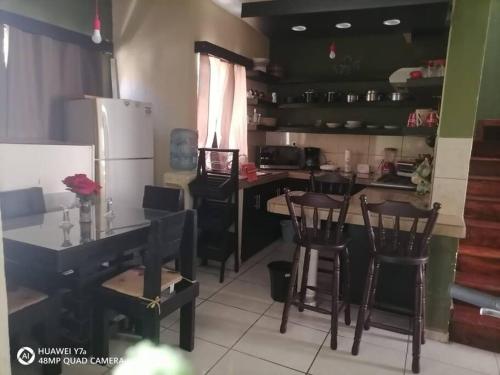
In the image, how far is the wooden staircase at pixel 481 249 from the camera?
90.3 inches

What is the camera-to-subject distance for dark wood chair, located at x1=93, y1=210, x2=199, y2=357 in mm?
1780

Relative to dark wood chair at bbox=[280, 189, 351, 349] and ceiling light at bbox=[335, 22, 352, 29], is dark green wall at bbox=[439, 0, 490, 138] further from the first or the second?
ceiling light at bbox=[335, 22, 352, 29]

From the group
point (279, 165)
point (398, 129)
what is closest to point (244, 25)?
point (279, 165)

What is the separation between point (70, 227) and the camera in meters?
2.02

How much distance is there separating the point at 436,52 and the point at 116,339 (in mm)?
4492

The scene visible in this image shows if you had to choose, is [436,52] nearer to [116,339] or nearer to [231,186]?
[231,186]

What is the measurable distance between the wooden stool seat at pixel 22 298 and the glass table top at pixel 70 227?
0.88ft

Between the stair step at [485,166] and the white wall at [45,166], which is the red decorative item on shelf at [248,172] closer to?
the white wall at [45,166]

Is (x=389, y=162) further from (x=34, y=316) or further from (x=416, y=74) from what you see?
(x=34, y=316)

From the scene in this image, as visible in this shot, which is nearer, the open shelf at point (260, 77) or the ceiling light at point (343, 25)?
the ceiling light at point (343, 25)

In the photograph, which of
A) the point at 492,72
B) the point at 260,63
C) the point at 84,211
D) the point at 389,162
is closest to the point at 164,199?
the point at 84,211

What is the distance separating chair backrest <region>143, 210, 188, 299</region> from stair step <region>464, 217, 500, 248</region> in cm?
246

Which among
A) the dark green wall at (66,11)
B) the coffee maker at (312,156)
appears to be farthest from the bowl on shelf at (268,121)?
the dark green wall at (66,11)

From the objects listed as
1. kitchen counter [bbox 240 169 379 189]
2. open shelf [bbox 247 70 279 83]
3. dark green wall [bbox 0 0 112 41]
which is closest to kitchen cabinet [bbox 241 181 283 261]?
kitchen counter [bbox 240 169 379 189]
